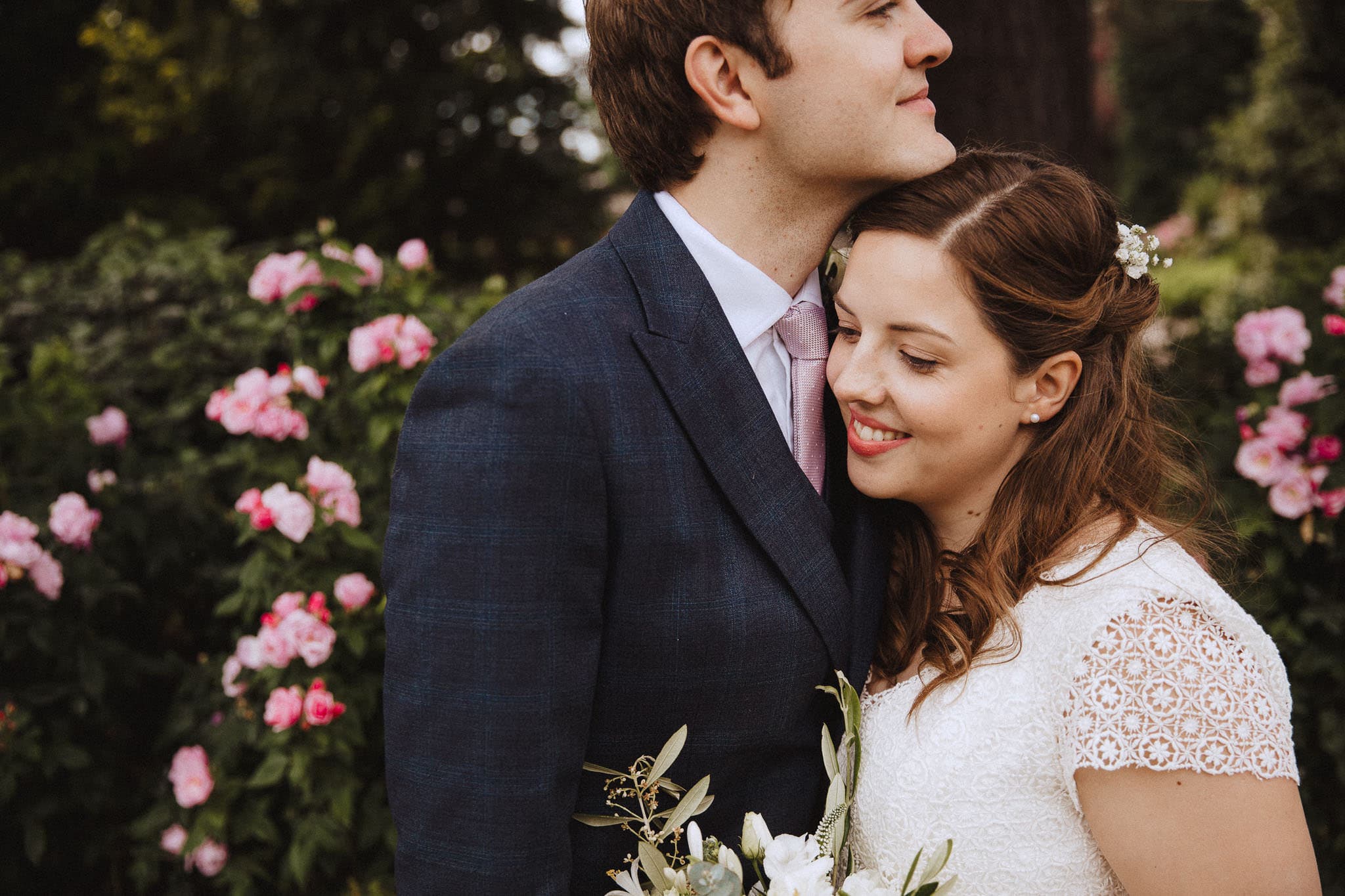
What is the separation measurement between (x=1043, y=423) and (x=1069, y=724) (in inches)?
24.2

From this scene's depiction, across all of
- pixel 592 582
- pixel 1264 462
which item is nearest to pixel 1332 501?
pixel 1264 462

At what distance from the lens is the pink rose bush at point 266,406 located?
295cm

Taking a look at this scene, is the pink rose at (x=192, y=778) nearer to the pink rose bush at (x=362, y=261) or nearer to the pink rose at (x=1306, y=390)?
the pink rose bush at (x=362, y=261)

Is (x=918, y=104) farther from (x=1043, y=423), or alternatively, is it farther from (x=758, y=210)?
(x=1043, y=423)

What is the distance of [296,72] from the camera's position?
7430 mm

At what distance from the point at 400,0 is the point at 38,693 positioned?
6.10 m

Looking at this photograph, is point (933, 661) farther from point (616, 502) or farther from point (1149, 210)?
point (1149, 210)

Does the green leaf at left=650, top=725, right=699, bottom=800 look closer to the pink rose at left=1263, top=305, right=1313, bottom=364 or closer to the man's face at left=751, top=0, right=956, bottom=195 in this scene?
the man's face at left=751, top=0, right=956, bottom=195

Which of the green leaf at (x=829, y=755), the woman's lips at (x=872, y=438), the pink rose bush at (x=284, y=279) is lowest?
the green leaf at (x=829, y=755)

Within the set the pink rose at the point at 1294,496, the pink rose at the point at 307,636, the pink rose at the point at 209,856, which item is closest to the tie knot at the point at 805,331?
the pink rose at the point at 307,636

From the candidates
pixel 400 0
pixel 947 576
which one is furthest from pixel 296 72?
pixel 947 576

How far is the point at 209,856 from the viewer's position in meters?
2.83

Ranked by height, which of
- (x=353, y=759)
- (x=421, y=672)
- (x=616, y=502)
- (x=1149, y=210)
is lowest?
(x=1149, y=210)

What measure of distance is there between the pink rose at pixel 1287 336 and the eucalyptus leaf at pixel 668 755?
254 cm
